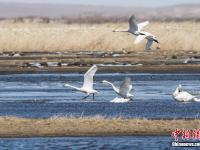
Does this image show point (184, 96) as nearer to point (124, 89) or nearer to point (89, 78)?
point (124, 89)

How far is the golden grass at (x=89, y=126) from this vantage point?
59.4 ft

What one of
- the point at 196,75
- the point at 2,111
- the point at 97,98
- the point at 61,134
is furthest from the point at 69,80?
the point at 61,134

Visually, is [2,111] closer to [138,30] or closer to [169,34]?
[138,30]

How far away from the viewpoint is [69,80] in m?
32.6

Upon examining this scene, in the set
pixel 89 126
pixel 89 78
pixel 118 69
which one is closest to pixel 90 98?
pixel 89 78

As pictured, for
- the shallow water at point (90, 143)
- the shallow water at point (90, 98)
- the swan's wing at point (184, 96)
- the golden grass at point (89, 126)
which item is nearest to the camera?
the shallow water at point (90, 143)

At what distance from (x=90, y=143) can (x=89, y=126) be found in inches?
47.2

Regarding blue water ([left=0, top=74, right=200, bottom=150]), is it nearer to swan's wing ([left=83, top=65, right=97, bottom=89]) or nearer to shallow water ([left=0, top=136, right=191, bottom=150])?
shallow water ([left=0, top=136, right=191, bottom=150])

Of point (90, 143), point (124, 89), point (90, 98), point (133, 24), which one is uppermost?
point (133, 24)

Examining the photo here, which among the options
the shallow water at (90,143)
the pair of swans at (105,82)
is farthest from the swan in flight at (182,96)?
the shallow water at (90,143)

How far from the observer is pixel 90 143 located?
56.5ft

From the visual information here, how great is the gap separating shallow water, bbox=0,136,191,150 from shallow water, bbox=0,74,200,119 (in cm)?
312

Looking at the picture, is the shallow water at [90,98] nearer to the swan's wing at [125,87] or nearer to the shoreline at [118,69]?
the swan's wing at [125,87]

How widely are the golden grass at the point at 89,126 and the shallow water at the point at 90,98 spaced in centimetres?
204
